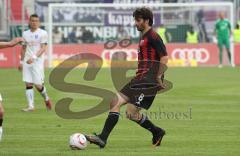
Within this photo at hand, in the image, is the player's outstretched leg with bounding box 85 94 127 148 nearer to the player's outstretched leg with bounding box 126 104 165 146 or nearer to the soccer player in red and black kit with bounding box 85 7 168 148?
the soccer player in red and black kit with bounding box 85 7 168 148

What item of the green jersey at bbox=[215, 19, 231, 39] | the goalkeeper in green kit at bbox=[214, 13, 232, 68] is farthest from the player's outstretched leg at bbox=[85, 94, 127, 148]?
the green jersey at bbox=[215, 19, 231, 39]

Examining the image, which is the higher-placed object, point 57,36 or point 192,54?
point 57,36

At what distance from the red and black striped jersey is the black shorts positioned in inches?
4.8

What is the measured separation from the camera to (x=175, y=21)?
42.1m

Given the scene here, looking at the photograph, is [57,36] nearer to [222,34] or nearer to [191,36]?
[191,36]

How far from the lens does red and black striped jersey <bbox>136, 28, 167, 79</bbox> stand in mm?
12562

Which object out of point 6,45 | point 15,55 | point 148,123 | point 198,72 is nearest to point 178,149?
point 148,123

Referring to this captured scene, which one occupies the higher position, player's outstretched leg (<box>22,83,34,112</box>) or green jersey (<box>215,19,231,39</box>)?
green jersey (<box>215,19,231,39</box>)

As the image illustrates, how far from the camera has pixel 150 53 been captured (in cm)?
1263

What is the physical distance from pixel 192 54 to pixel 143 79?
87.4 feet

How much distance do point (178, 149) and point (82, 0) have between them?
1475 inches

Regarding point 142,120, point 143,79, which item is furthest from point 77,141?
point 143,79

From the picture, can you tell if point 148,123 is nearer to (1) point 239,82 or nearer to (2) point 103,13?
(1) point 239,82

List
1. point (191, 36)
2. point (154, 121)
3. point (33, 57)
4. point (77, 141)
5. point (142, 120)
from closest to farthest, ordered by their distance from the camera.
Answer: point (77, 141), point (142, 120), point (154, 121), point (33, 57), point (191, 36)
